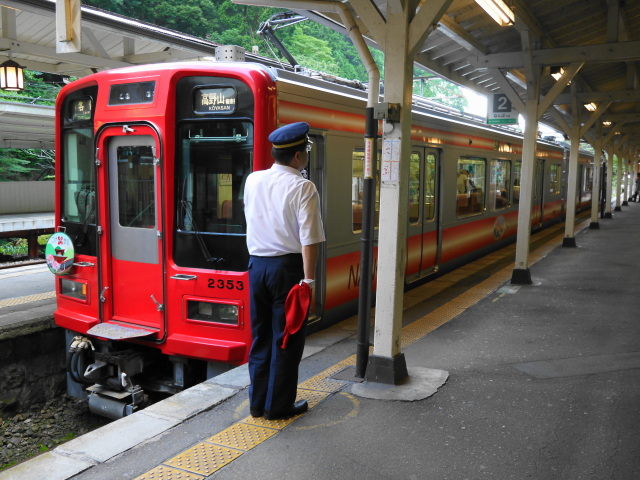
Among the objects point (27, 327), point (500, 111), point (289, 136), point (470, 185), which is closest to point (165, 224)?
point (289, 136)

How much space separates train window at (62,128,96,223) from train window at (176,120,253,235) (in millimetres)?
941

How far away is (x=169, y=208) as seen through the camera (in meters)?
4.67

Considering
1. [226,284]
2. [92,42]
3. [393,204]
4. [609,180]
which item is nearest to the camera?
[393,204]

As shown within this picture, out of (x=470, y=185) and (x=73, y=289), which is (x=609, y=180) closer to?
(x=470, y=185)

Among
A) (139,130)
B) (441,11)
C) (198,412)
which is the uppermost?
(441,11)

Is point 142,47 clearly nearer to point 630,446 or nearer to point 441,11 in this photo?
point 441,11

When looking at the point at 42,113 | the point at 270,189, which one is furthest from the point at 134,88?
the point at 42,113

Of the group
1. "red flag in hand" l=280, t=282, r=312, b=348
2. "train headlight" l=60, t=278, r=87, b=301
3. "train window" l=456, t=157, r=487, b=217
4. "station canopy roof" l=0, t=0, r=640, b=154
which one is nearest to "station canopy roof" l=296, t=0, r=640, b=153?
"station canopy roof" l=0, t=0, r=640, b=154

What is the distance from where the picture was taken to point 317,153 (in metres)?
5.49

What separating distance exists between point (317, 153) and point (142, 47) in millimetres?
4445

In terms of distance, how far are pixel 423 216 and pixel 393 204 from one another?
3.85 meters

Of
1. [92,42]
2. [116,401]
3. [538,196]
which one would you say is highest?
[92,42]

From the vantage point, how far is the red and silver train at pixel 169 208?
4.55m

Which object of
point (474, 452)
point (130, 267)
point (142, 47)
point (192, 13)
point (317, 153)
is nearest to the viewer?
point (474, 452)
